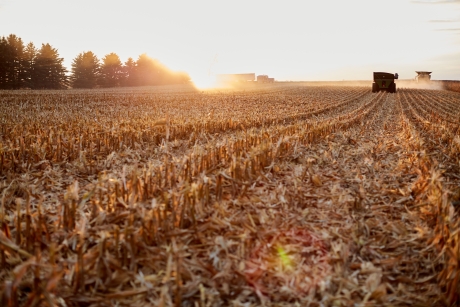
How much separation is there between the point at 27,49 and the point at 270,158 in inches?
2656

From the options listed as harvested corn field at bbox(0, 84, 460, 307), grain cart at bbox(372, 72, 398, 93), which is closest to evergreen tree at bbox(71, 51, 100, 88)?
grain cart at bbox(372, 72, 398, 93)

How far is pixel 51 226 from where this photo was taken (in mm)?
3941

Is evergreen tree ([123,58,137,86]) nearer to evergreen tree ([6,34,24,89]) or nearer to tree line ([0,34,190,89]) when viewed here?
tree line ([0,34,190,89])

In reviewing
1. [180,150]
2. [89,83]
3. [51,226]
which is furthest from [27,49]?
Answer: [51,226]

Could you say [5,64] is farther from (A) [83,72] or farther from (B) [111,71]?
(B) [111,71]

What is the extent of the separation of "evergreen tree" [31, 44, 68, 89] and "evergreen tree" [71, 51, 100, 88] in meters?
2.38

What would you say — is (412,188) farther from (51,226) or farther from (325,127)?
(325,127)

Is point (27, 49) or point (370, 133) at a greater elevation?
point (27, 49)

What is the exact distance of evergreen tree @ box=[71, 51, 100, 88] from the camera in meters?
66.8

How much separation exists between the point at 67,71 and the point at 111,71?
9237mm

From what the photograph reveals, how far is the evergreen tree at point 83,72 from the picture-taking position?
66750 millimetres

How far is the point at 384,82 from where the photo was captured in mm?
39719

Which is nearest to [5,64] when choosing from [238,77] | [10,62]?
[10,62]

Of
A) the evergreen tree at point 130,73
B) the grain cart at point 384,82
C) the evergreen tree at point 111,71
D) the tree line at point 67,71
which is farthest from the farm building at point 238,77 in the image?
the grain cart at point 384,82
